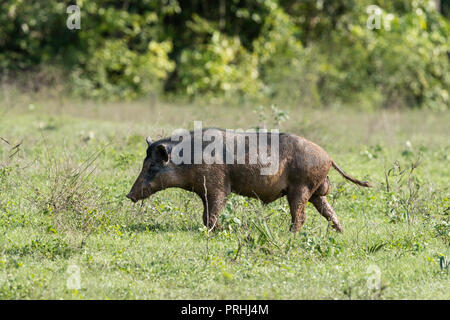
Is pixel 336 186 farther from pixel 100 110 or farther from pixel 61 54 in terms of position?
pixel 61 54

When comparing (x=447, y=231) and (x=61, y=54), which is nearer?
(x=447, y=231)

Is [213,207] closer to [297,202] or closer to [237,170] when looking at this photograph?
[237,170]

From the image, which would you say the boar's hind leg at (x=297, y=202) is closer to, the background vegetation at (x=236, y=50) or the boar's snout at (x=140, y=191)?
the boar's snout at (x=140, y=191)

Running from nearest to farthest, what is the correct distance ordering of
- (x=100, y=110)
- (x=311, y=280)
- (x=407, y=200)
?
(x=311, y=280) → (x=407, y=200) → (x=100, y=110)

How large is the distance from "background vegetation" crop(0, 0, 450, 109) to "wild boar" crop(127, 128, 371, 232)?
1014 cm

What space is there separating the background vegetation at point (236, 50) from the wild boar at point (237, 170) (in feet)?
33.3

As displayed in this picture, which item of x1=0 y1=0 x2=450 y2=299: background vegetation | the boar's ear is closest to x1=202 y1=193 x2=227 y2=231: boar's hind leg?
x1=0 y1=0 x2=450 y2=299: background vegetation

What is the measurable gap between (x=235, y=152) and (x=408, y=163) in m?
5.28

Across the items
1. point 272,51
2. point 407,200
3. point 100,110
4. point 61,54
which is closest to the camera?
point 407,200

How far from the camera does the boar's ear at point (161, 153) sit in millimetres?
7200

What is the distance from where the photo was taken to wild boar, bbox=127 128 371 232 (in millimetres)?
7230
